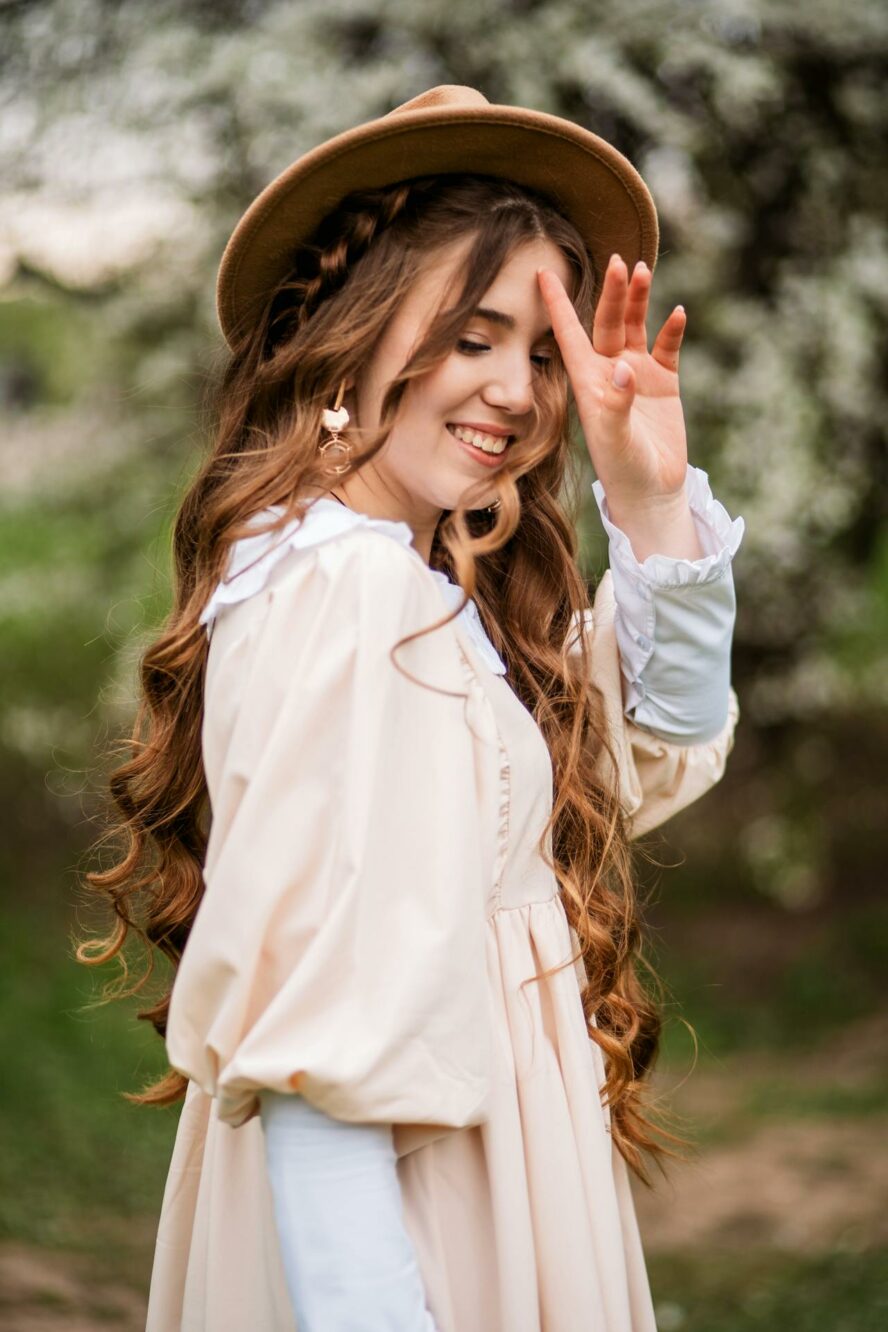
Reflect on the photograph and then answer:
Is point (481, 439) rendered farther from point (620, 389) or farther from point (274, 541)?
point (274, 541)

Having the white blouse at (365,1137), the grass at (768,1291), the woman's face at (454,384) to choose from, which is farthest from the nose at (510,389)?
the grass at (768,1291)

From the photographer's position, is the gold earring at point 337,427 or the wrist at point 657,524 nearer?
the gold earring at point 337,427

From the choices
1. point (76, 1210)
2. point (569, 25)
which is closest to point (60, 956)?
point (76, 1210)

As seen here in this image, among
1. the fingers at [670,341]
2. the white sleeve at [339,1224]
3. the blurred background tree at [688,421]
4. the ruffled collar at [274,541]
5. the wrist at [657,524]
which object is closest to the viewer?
the white sleeve at [339,1224]

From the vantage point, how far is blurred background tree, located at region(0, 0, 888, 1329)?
193 inches

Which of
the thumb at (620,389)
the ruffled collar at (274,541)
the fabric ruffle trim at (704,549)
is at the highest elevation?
the thumb at (620,389)

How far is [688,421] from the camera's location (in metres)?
5.61

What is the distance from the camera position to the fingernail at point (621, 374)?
5.35ft

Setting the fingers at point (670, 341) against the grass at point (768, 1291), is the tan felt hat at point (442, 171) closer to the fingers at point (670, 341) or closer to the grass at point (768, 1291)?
the fingers at point (670, 341)

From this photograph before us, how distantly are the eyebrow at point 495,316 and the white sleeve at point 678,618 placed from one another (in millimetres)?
295

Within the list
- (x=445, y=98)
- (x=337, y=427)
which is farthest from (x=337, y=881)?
(x=445, y=98)

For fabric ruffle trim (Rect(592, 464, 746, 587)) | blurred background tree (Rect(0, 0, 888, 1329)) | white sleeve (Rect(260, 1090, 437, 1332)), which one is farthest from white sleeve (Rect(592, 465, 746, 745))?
blurred background tree (Rect(0, 0, 888, 1329))

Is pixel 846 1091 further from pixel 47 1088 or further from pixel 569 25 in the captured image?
pixel 569 25

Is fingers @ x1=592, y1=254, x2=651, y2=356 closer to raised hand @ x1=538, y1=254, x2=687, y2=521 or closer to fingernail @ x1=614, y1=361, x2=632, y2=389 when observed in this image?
raised hand @ x1=538, y1=254, x2=687, y2=521
